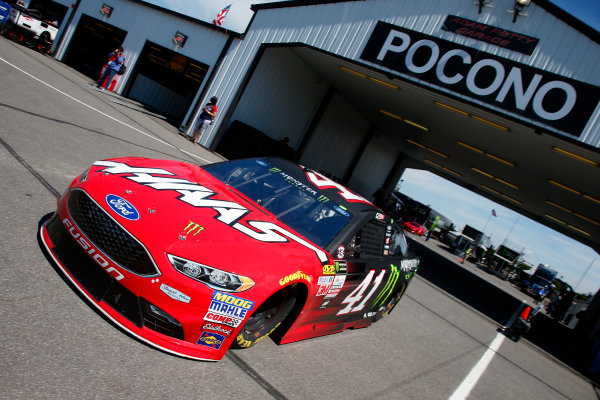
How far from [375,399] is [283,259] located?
155cm

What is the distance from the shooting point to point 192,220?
269cm

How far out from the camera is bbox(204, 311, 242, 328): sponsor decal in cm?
241

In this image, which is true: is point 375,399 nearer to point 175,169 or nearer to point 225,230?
point 225,230

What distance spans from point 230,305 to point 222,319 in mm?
109

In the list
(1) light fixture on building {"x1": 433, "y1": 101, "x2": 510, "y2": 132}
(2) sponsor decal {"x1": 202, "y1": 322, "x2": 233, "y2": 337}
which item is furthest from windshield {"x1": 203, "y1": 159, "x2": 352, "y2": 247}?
(1) light fixture on building {"x1": 433, "y1": 101, "x2": 510, "y2": 132}

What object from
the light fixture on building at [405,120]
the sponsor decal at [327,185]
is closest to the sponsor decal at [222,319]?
the sponsor decal at [327,185]

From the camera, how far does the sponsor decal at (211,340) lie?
2490 mm

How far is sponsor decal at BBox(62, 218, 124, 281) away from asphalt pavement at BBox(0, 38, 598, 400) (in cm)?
37

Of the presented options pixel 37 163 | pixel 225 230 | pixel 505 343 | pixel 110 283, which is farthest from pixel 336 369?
pixel 505 343

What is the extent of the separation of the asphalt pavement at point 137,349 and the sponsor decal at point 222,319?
1.15ft

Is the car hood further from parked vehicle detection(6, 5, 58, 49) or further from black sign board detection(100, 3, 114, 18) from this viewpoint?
black sign board detection(100, 3, 114, 18)

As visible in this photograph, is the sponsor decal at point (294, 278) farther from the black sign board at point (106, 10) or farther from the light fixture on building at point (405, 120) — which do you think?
the black sign board at point (106, 10)

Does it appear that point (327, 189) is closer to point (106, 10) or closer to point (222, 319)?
point (222, 319)

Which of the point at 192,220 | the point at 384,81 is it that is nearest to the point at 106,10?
the point at 384,81
